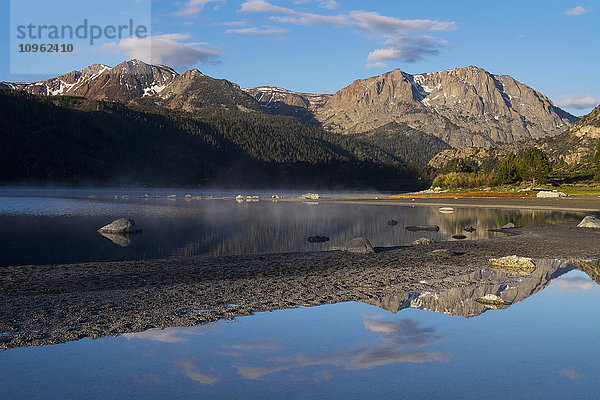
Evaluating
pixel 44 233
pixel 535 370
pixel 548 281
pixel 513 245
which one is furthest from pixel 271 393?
pixel 44 233

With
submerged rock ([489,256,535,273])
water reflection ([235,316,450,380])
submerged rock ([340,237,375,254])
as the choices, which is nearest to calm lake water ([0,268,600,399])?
water reflection ([235,316,450,380])

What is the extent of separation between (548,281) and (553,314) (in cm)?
469

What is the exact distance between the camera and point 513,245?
88.2ft

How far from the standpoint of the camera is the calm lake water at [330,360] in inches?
299

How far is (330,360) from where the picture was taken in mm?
9047

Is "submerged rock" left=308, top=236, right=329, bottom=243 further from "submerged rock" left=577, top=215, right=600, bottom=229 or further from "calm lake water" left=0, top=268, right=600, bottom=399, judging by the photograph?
"submerged rock" left=577, top=215, right=600, bottom=229

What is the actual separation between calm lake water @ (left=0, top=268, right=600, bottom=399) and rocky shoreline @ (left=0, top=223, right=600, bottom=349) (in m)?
1.02

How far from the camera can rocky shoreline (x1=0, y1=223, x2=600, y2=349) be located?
11359 mm

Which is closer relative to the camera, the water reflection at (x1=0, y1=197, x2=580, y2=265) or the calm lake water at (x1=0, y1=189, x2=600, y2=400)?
the calm lake water at (x1=0, y1=189, x2=600, y2=400)

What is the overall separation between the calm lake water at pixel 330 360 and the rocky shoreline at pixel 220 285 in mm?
1024

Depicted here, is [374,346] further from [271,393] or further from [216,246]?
[216,246]

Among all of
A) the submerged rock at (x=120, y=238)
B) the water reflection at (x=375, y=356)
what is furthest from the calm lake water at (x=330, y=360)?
the submerged rock at (x=120, y=238)

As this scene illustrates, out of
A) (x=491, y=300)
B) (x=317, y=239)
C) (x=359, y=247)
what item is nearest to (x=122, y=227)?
(x=317, y=239)

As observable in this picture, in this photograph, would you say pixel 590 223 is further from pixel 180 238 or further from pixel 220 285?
pixel 220 285
